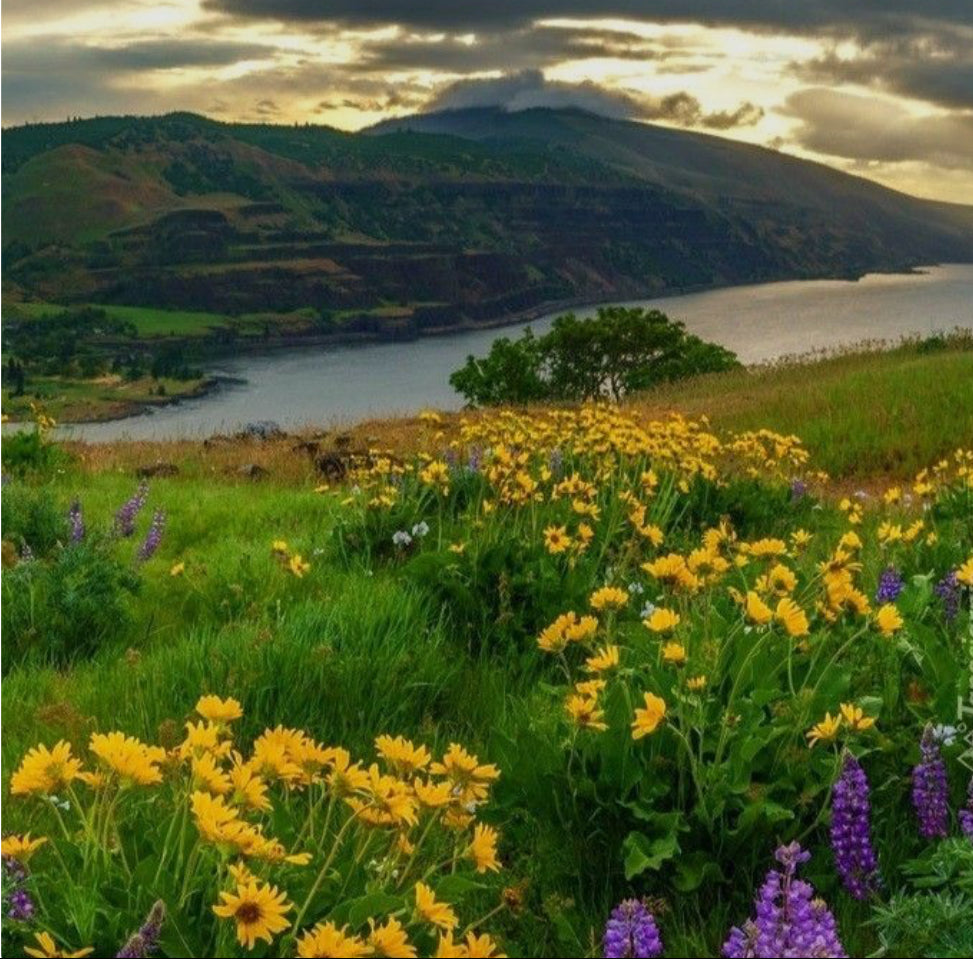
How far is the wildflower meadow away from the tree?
45495mm

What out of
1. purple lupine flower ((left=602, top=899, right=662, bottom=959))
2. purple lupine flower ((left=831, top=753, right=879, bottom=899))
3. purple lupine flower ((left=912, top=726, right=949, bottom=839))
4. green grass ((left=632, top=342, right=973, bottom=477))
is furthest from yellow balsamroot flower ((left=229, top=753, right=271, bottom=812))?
green grass ((left=632, top=342, right=973, bottom=477))

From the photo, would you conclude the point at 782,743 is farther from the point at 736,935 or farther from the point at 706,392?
the point at 706,392

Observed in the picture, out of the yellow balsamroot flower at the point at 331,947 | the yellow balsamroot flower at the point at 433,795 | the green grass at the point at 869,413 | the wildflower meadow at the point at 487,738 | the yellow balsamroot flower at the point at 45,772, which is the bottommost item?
the green grass at the point at 869,413

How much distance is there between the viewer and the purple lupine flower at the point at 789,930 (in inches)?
90.5

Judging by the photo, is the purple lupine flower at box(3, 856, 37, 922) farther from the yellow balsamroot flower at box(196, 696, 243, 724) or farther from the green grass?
the green grass

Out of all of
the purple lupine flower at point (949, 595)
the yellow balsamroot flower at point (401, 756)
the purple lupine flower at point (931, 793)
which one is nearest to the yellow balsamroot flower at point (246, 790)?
the yellow balsamroot flower at point (401, 756)

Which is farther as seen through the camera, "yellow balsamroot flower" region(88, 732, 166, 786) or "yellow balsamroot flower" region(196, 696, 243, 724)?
"yellow balsamroot flower" region(196, 696, 243, 724)

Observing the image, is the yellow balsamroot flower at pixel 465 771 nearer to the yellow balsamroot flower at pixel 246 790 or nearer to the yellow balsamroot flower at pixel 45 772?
the yellow balsamroot flower at pixel 246 790

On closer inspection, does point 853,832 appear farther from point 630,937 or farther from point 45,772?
point 45,772

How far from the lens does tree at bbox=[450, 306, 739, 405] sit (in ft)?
175

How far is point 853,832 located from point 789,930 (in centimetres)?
81

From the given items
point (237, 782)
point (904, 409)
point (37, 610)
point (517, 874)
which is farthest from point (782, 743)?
point (904, 409)

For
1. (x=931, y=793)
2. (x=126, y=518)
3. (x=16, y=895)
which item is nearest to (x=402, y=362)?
(x=126, y=518)

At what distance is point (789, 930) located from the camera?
235 cm
